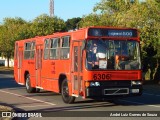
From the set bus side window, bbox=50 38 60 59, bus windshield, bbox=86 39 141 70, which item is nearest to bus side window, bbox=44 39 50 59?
bus side window, bbox=50 38 60 59

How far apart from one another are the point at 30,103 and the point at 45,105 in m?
1.02

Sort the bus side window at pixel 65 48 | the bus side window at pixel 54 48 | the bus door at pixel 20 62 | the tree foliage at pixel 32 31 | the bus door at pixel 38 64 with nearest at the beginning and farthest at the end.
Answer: the bus side window at pixel 65 48 → the bus side window at pixel 54 48 → the bus door at pixel 38 64 → the bus door at pixel 20 62 → the tree foliage at pixel 32 31

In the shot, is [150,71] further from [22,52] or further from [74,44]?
[74,44]

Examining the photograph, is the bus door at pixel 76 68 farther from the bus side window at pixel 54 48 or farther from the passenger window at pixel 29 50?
the passenger window at pixel 29 50

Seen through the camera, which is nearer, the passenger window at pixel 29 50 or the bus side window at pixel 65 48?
the bus side window at pixel 65 48

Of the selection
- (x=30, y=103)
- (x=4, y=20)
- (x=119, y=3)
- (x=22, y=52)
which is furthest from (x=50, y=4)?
(x=30, y=103)

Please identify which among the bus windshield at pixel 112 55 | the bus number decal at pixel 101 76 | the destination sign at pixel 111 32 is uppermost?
the destination sign at pixel 111 32

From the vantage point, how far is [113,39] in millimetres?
15859

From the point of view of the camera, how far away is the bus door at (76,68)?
1590 centimetres

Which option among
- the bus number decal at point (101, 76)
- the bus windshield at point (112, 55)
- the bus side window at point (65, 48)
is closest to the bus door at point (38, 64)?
the bus side window at point (65, 48)

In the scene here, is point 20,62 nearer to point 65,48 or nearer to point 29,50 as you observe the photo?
point 29,50

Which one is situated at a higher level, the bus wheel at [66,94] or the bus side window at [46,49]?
the bus side window at [46,49]

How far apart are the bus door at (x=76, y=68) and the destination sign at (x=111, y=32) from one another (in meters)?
0.78

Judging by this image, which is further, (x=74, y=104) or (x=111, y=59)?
(x=74, y=104)
